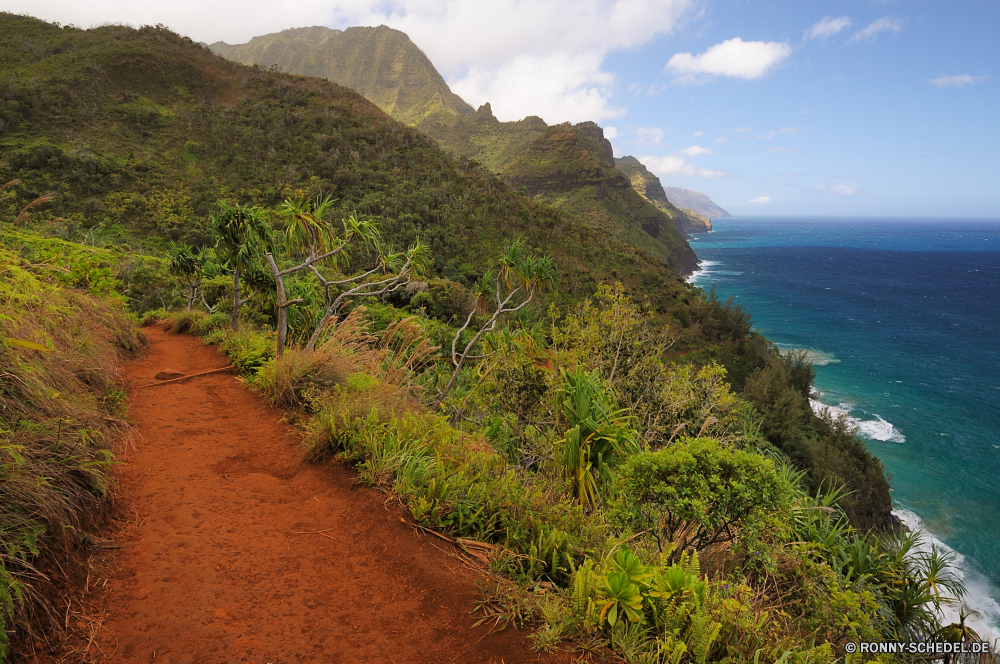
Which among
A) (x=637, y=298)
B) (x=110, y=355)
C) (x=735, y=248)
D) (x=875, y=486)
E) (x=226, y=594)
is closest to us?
(x=226, y=594)

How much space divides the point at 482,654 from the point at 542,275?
6.14 meters

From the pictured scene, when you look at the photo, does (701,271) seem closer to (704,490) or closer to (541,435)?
(541,435)

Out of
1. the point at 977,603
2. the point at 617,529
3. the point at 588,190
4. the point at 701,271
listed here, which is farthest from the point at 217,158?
the point at 701,271

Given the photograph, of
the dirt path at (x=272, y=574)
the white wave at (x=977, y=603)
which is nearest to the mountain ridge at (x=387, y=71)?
the white wave at (x=977, y=603)

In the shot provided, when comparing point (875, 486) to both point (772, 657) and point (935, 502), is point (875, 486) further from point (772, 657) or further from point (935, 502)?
point (772, 657)

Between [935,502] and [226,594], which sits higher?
[226,594]

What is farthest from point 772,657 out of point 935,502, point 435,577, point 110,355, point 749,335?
point 749,335

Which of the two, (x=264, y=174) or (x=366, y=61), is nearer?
(x=264, y=174)

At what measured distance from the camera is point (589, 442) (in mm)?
4602

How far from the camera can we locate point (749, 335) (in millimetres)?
35906

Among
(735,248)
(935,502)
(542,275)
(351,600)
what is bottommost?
(935,502)

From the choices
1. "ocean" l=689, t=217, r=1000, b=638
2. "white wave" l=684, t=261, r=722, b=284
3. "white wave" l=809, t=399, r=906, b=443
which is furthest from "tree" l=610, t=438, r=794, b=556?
"white wave" l=684, t=261, r=722, b=284

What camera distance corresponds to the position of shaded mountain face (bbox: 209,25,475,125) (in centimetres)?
16238

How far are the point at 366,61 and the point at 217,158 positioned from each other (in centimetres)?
17249
